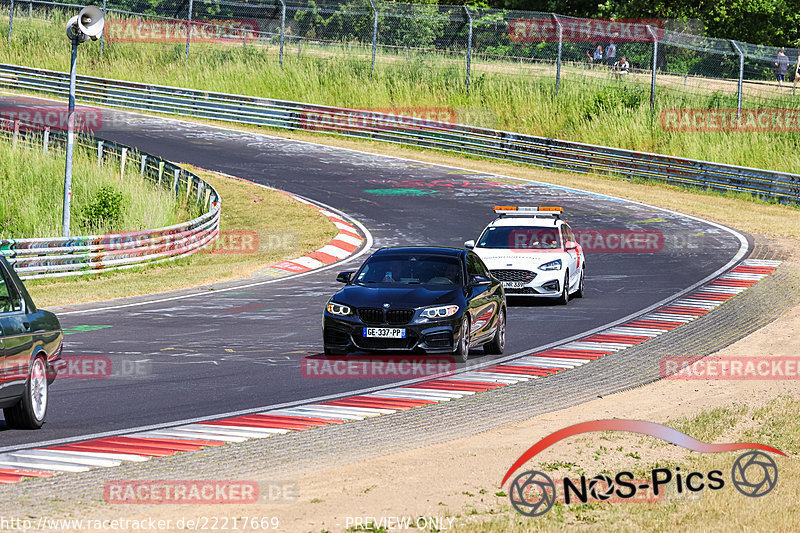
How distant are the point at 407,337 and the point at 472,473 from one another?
190 inches

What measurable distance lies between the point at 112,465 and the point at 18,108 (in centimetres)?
3908

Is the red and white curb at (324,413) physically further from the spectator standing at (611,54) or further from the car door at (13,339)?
the spectator standing at (611,54)

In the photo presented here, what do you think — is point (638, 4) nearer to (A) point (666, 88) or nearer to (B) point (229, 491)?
(A) point (666, 88)

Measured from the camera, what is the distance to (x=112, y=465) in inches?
365

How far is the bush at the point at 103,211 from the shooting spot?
2878 cm

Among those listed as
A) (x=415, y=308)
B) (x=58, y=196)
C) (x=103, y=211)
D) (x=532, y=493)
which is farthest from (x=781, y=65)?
(x=532, y=493)

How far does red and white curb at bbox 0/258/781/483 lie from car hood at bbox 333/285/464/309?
Answer: 991mm

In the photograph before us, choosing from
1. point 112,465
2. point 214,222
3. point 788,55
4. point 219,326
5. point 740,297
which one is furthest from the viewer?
point 788,55

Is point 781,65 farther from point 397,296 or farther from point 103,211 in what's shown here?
point 397,296

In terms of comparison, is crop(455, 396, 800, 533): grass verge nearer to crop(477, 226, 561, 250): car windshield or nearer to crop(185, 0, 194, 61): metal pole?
crop(477, 226, 561, 250): car windshield

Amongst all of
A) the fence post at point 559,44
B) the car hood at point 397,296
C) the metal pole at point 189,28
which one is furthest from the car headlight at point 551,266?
the metal pole at point 189,28

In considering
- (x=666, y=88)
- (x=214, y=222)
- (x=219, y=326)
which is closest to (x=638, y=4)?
(x=666, y=88)

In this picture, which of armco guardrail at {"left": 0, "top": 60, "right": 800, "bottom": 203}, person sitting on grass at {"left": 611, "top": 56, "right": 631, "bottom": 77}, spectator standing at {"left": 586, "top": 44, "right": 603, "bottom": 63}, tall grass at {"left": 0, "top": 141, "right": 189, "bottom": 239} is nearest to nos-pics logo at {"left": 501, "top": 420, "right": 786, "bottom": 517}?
tall grass at {"left": 0, "top": 141, "right": 189, "bottom": 239}

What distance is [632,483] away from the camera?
29.7 ft
